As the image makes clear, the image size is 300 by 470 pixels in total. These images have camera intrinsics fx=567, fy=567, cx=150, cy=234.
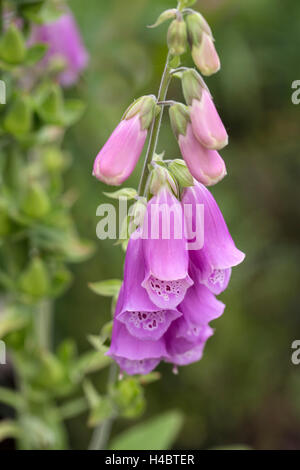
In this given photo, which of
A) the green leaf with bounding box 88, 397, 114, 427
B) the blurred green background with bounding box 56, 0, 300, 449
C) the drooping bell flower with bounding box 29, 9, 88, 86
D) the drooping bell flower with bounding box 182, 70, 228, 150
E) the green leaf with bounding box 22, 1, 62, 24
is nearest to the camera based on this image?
the drooping bell flower with bounding box 182, 70, 228, 150

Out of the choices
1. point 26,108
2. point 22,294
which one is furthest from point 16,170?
point 22,294

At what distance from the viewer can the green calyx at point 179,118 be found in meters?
0.84

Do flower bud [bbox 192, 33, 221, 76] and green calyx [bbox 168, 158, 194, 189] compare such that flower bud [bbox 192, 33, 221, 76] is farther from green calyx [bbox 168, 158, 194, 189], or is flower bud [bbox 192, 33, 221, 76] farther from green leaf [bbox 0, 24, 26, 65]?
green leaf [bbox 0, 24, 26, 65]

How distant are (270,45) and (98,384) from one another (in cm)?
161

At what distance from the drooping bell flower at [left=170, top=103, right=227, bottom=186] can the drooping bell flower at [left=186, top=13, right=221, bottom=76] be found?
0.07 meters

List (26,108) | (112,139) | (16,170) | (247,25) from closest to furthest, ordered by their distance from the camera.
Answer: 1. (112,139)
2. (26,108)
3. (16,170)
4. (247,25)

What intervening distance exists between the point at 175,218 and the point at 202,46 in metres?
0.25

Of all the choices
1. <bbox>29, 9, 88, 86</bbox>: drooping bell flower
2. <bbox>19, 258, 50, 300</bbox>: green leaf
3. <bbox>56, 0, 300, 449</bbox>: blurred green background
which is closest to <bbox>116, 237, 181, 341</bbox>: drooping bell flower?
<bbox>19, 258, 50, 300</bbox>: green leaf

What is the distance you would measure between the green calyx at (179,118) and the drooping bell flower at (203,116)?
0.02m

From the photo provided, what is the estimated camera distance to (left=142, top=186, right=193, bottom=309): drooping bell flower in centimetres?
82

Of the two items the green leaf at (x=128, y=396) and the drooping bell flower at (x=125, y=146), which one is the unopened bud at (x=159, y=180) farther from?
the green leaf at (x=128, y=396)

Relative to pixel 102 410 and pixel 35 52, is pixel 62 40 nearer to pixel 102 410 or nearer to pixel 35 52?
pixel 35 52
